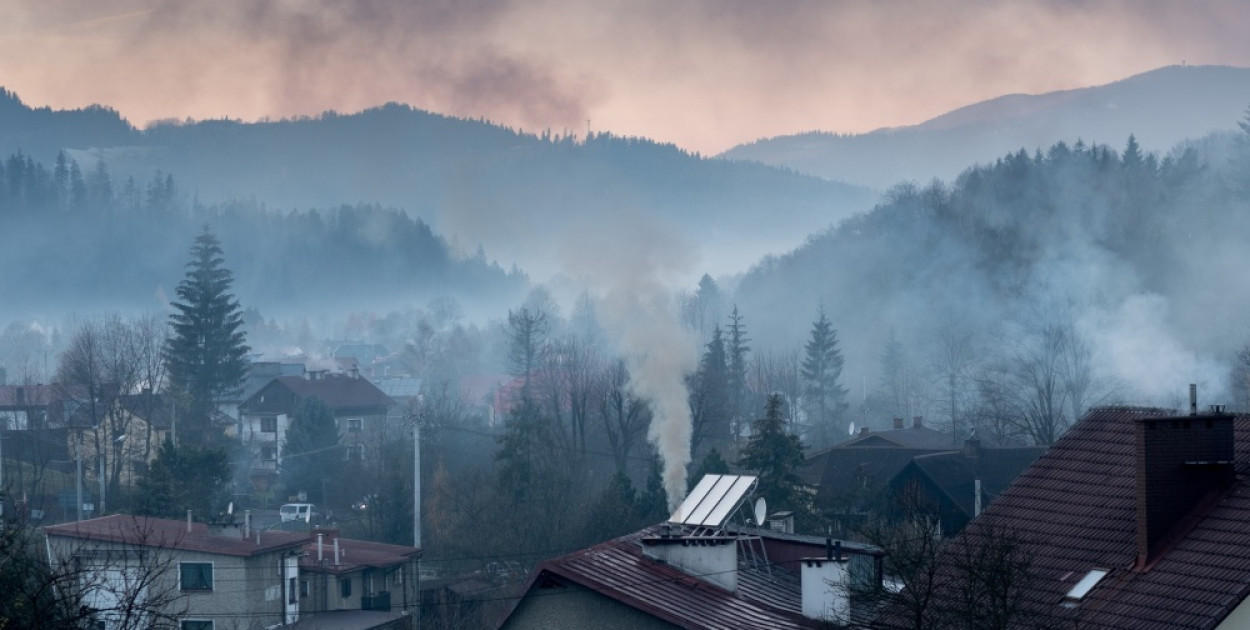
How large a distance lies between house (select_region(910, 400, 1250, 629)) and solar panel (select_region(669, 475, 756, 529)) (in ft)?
14.8

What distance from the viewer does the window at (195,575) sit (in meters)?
33.6

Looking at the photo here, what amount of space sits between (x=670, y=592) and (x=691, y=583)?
687mm

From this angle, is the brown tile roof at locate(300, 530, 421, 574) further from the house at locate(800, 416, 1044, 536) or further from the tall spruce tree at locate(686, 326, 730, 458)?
the tall spruce tree at locate(686, 326, 730, 458)

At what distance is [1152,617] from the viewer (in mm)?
14344

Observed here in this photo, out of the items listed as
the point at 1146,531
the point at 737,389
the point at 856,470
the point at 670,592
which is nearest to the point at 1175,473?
the point at 1146,531

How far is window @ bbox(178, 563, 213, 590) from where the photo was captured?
33.6 metres

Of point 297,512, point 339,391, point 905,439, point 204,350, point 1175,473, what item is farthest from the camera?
point 339,391

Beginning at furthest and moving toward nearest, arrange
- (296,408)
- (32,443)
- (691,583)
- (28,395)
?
(296,408), (28,395), (32,443), (691,583)

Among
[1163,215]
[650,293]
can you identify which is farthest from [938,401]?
[1163,215]

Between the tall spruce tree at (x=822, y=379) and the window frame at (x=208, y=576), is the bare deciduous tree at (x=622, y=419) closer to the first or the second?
the window frame at (x=208, y=576)

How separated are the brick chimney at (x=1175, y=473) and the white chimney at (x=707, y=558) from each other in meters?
6.07

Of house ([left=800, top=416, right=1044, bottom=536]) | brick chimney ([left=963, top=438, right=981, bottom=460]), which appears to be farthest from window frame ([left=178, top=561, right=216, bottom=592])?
brick chimney ([left=963, top=438, right=981, bottom=460])

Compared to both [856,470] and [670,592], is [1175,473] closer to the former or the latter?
[670,592]

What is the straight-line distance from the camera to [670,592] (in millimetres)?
19188
